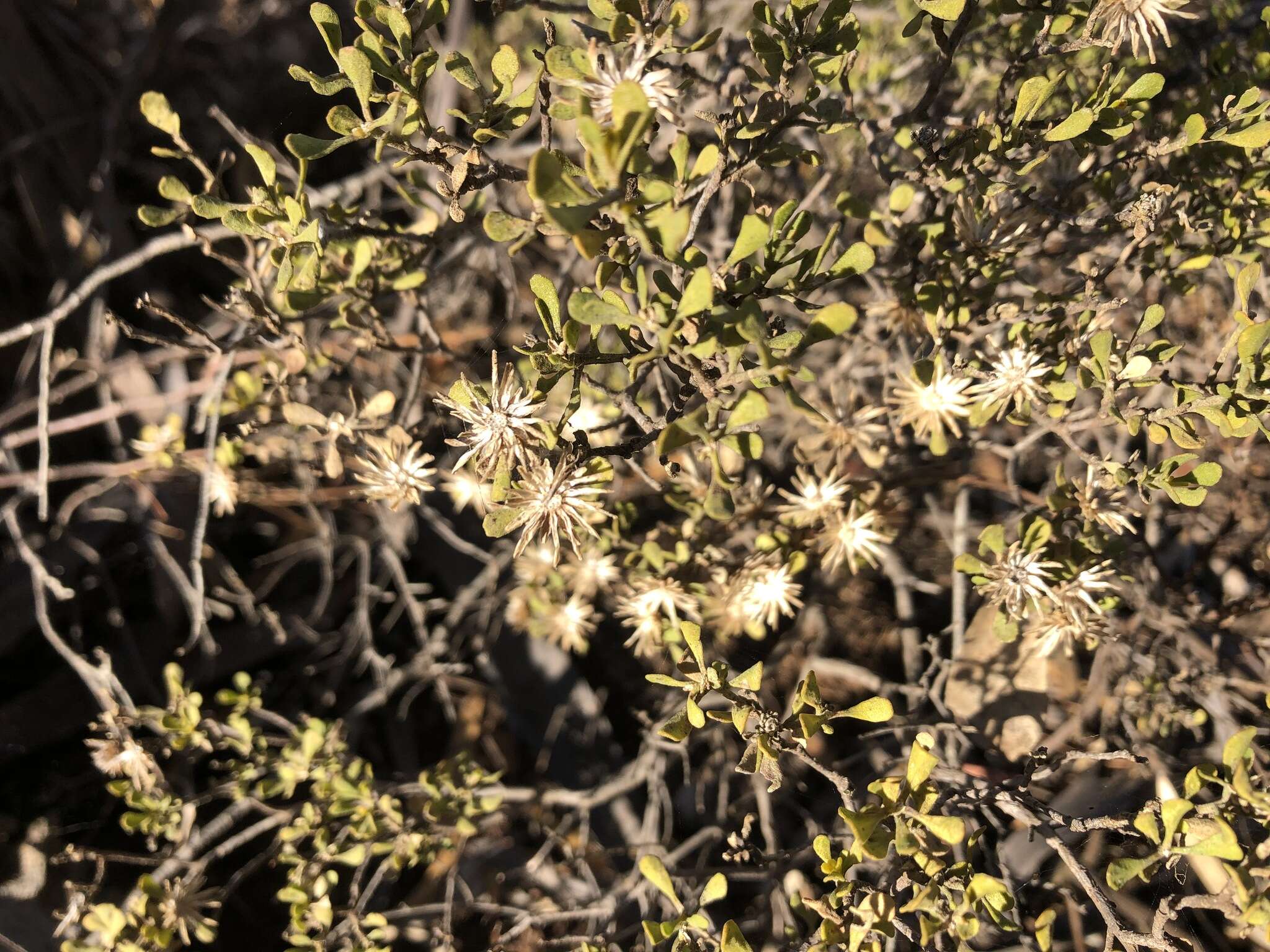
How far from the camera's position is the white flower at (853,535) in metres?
1.41

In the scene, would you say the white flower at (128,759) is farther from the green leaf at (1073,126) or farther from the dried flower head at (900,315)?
the green leaf at (1073,126)

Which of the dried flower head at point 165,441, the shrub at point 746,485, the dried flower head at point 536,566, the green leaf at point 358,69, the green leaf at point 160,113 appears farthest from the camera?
the dried flower head at point 165,441

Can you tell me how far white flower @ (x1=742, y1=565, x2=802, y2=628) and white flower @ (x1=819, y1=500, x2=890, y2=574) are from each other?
78 millimetres

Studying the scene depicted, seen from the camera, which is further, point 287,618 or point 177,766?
point 287,618

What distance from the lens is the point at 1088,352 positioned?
4.14 ft

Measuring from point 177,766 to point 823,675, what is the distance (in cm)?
162

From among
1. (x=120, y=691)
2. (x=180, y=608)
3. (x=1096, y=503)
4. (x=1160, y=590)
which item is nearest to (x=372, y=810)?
(x=120, y=691)

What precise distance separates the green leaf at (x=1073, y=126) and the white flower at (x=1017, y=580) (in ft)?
1.94

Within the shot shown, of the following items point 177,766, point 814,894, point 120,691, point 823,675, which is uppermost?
point 120,691

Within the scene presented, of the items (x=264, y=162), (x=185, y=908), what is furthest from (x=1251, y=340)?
(x=185, y=908)

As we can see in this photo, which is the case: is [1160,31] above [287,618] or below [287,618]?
above

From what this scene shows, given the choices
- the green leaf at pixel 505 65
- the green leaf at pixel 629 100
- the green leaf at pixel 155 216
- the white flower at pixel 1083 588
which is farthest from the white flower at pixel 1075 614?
the green leaf at pixel 155 216

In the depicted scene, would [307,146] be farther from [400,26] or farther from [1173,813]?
[1173,813]

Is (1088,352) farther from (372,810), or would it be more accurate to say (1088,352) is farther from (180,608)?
(180,608)
